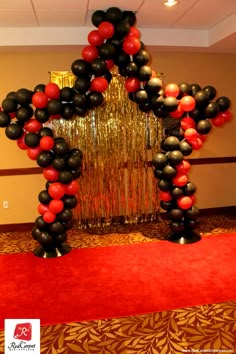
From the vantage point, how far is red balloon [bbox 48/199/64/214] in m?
3.59

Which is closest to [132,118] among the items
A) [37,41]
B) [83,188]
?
[83,188]

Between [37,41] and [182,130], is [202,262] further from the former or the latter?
[37,41]

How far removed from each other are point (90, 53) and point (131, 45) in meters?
0.44

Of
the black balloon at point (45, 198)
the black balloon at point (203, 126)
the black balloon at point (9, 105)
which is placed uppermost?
the black balloon at point (9, 105)

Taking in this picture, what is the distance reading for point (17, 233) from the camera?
4.62m

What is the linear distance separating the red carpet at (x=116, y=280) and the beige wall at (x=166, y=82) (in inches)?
43.5

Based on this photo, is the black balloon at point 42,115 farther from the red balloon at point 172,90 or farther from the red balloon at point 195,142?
the red balloon at point 195,142

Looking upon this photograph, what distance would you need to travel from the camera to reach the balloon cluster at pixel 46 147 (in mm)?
3482

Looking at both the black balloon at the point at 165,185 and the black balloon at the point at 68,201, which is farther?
the black balloon at the point at 165,185

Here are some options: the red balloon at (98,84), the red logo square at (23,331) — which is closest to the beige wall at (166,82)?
the red balloon at (98,84)

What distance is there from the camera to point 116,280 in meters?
3.18

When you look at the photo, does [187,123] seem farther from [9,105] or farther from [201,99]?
[9,105]

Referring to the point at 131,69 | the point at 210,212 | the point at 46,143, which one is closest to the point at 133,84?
the point at 131,69

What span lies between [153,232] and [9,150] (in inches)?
87.8
